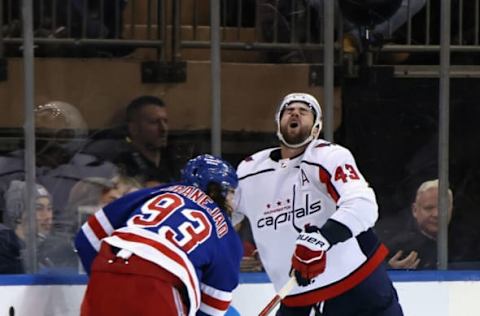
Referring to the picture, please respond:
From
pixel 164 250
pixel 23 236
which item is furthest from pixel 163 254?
pixel 23 236

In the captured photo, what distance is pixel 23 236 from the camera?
17.1 feet

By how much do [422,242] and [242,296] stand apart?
0.76m

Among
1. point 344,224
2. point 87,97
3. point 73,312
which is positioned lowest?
point 73,312

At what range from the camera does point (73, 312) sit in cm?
517

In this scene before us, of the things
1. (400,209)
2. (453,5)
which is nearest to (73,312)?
→ (400,209)

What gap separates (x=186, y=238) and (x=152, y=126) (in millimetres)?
1297

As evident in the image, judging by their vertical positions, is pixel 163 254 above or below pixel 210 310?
above

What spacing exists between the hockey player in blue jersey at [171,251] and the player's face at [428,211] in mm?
1488

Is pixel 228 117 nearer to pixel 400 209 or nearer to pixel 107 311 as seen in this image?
pixel 400 209

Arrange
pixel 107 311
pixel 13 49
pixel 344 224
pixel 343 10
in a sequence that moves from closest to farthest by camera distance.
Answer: pixel 107 311
pixel 344 224
pixel 13 49
pixel 343 10

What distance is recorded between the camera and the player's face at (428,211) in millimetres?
5604

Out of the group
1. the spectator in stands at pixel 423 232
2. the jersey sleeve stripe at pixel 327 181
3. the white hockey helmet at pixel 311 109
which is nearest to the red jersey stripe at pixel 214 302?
the jersey sleeve stripe at pixel 327 181

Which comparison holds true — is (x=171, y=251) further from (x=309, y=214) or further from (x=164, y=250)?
(x=309, y=214)

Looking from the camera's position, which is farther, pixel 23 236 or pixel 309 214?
Result: pixel 23 236
